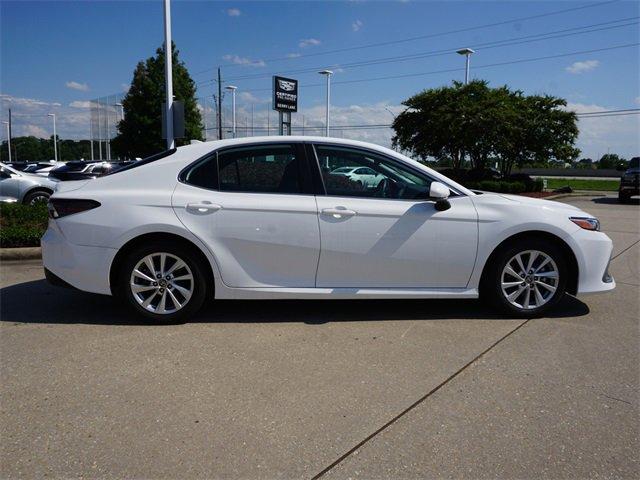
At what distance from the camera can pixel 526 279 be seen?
4.75m

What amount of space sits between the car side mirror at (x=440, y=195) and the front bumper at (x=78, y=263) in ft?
8.84

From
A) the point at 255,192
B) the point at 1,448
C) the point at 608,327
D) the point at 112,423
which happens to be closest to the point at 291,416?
the point at 112,423

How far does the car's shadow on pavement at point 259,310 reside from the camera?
4.77 meters

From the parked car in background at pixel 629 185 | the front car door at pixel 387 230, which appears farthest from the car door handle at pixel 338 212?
the parked car in background at pixel 629 185

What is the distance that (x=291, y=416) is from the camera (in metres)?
3.05

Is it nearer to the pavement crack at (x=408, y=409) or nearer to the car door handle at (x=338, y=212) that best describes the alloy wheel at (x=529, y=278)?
the pavement crack at (x=408, y=409)

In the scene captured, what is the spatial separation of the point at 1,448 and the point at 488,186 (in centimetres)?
2273

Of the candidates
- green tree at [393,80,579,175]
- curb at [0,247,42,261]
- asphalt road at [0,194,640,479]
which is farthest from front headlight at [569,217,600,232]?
green tree at [393,80,579,175]

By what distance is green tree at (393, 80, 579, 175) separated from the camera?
23.9 meters

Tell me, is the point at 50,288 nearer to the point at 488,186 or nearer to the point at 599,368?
the point at 599,368

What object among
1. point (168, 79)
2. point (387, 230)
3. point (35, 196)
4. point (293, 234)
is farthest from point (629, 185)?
point (35, 196)

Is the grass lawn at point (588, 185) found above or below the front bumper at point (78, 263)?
above

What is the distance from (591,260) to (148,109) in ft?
123

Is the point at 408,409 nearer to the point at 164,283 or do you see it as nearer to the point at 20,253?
the point at 164,283
